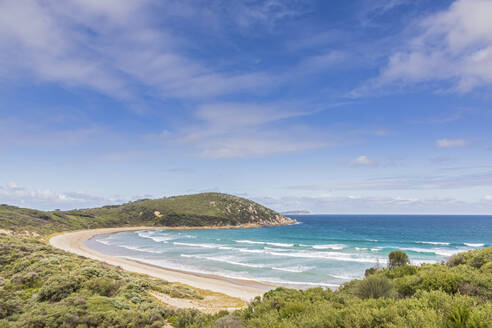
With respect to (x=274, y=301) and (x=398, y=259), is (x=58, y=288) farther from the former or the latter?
(x=398, y=259)

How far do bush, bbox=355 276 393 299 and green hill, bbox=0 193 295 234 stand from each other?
3088 inches

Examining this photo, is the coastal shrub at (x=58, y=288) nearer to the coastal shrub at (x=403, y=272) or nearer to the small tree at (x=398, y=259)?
the coastal shrub at (x=403, y=272)

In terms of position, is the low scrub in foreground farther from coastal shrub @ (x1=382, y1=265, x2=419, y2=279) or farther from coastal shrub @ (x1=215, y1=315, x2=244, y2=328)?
coastal shrub @ (x1=382, y1=265, x2=419, y2=279)

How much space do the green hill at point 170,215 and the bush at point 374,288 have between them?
78.4m

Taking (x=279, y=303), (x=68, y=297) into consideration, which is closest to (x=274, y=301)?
(x=279, y=303)

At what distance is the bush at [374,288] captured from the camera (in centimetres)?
970

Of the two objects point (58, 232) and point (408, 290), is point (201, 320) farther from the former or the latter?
point (58, 232)

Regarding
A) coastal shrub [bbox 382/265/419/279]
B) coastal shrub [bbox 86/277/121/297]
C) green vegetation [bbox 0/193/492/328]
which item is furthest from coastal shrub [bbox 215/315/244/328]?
coastal shrub [bbox 382/265/419/279]

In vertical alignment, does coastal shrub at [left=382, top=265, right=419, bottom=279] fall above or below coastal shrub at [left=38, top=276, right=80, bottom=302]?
above

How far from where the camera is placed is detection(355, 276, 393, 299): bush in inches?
382

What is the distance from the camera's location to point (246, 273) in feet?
98.7

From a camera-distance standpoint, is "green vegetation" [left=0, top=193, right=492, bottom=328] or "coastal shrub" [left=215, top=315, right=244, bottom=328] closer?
"green vegetation" [left=0, top=193, right=492, bottom=328]

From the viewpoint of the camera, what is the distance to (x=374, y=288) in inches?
389

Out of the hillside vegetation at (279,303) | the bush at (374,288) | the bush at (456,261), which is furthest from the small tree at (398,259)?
the bush at (374,288)
